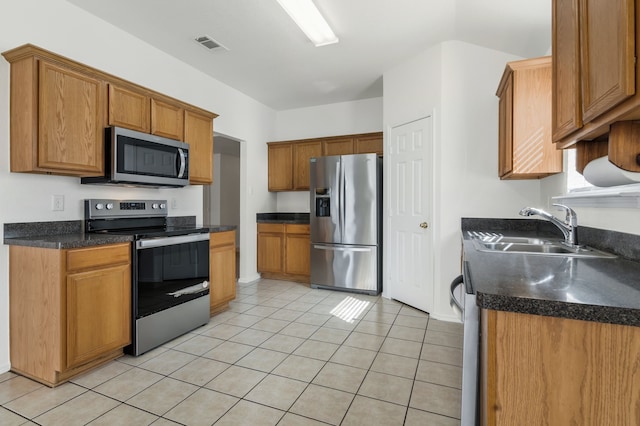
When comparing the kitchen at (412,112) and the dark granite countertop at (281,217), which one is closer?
the kitchen at (412,112)

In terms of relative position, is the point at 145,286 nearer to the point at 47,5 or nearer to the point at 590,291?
the point at 47,5

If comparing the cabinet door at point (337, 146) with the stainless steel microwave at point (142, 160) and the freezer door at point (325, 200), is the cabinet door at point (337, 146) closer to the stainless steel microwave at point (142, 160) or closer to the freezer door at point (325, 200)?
the freezer door at point (325, 200)

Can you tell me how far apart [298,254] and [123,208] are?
7.94 feet

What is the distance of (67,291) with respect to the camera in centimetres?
197

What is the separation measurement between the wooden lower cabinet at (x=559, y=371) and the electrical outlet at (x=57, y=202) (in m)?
2.86

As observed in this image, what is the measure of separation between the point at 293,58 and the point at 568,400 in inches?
142

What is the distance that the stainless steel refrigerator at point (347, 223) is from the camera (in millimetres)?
4023

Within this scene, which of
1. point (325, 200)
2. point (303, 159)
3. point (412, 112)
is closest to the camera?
point (412, 112)

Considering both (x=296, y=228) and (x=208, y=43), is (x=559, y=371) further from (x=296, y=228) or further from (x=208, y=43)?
(x=296, y=228)

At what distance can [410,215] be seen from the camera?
3.54 metres

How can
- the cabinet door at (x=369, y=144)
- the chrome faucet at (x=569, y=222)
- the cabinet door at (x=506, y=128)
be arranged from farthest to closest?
the cabinet door at (x=369, y=144) < the cabinet door at (x=506, y=128) < the chrome faucet at (x=569, y=222)

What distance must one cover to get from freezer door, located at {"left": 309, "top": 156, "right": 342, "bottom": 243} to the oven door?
1.67 metres

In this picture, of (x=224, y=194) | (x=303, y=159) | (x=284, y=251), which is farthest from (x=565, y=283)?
(x=224, y=194)

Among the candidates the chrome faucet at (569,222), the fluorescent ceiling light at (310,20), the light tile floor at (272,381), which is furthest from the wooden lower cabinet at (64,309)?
the chrome faucet at (569,222)
